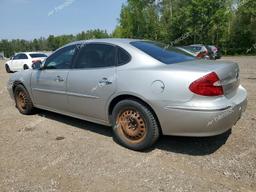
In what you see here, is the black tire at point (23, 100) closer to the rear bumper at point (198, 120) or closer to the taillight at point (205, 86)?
the rear bumper at point (198, 120)

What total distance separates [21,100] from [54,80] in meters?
1.55

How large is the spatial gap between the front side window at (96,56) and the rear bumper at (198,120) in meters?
1.24

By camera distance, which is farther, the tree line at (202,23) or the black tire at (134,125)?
the tree line at (202,23)

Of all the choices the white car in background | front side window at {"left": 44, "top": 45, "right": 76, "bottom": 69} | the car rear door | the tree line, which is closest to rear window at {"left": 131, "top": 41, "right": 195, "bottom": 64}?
front side window at {"left": 44, "top": 45, "right": 76, "bottom": 69}

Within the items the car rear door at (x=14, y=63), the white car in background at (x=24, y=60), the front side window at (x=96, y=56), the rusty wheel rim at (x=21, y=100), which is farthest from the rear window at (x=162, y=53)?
the car rear door at (x=14, y=63)

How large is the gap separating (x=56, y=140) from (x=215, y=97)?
259 centimetres

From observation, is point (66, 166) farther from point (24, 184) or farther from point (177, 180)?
point (177, 180)

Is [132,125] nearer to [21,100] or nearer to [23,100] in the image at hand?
[23,100]

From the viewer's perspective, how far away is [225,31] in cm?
3925

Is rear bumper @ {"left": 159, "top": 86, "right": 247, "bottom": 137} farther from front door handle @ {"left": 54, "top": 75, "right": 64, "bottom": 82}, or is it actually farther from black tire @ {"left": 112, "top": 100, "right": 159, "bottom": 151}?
front door handle @ {"left": 54, "top": 75, "right": 64, "bottom": 82}

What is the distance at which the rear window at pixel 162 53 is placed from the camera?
14.0ft

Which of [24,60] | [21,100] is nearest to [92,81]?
[21,100]

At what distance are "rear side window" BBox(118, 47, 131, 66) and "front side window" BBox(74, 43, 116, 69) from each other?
10 centimetres

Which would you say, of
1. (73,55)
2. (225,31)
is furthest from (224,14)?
(73,55)
